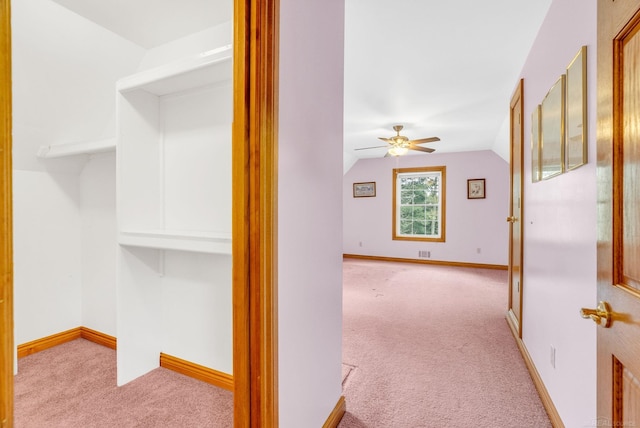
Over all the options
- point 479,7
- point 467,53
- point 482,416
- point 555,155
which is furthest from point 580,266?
point 467,53

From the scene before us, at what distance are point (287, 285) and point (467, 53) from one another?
242 cm

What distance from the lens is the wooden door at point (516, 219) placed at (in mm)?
A: 2549

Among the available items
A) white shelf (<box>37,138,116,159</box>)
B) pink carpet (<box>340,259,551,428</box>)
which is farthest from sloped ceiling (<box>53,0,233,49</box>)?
pink carpet (<box>340,259,551,428</box>)

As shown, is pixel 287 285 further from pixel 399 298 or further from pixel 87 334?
pixel 399 298

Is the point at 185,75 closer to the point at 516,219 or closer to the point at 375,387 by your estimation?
the point at 375,387

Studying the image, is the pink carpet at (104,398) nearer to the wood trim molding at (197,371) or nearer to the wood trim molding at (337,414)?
the wood trim molding at (197,371)

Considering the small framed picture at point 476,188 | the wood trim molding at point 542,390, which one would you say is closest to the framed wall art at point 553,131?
the wood trim molding at point 542,390

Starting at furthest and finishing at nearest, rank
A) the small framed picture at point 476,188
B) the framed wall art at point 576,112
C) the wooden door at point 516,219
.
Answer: the small framed picture at point 476,188 < the wooden door at point 516,219 < the framed wall art at point 576,112

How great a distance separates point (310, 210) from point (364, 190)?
5.94 metres

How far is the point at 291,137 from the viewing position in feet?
3.85

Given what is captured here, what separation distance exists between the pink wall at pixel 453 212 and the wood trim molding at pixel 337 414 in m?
5.25

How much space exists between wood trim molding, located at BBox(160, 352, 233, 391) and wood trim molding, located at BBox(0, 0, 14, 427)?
1.42 metres

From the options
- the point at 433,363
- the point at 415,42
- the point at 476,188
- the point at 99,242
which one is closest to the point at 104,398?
the point at 99,242

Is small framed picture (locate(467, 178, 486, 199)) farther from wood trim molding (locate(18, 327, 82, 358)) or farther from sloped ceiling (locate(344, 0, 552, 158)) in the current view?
wood trim molding (locate(18, 327, 82, 358))
